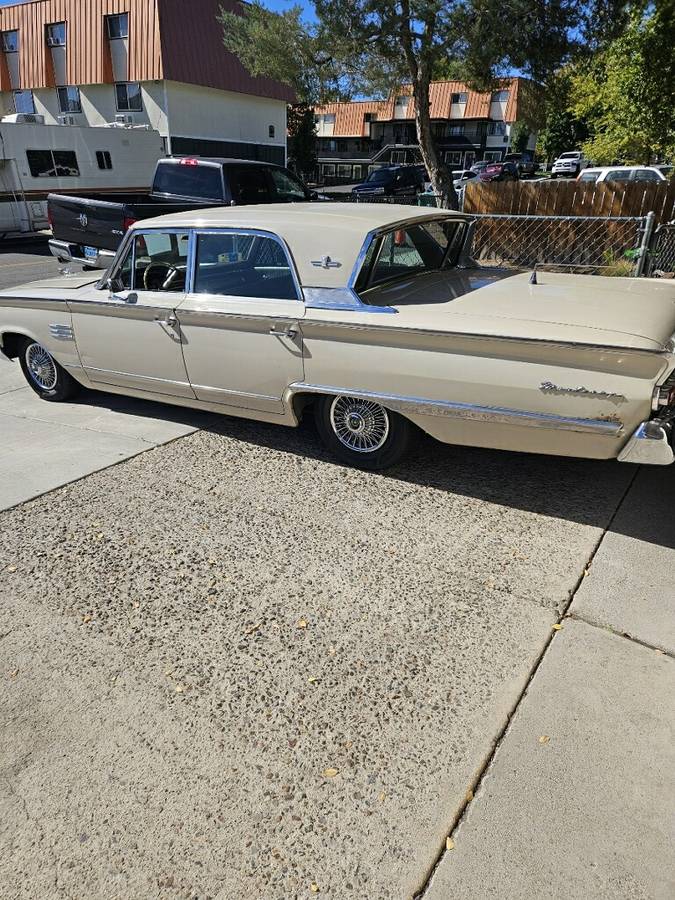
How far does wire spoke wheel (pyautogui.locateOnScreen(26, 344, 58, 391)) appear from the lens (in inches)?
220

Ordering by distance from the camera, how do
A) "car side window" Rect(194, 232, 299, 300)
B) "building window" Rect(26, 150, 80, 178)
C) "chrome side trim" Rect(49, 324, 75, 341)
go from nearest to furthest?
"car side window" Rect(194, 232, 299, 300)
"chrome side trim" Rect(49, 324, 75, 341)
"building window" Rect(26, 150, 80, 178)

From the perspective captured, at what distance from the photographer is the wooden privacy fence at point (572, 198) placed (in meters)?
10.2

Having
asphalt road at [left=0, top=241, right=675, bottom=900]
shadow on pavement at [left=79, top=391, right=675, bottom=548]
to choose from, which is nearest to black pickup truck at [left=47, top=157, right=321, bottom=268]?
shadow on pavement at [left=79, top=391, right=675, bottom=548]

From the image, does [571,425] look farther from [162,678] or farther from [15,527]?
[15,527]

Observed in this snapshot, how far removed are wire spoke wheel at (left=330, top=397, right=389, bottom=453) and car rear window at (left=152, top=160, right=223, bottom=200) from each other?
8.00 m

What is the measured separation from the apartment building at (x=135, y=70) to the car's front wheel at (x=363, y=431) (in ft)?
92.1

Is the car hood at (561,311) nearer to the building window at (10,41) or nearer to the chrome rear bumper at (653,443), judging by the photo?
the chrome rear bumper at (653,443)

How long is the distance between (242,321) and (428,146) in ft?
37.8

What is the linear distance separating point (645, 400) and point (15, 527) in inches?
140

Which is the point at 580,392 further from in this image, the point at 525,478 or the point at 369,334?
the point at 369,334

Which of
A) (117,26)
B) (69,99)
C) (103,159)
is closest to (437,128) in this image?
(117,26)

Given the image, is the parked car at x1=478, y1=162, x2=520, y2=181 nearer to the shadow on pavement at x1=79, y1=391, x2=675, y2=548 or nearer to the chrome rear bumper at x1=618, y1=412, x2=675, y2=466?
the shadow on pavement at x1=79, y1=391, x2=675, y2=548

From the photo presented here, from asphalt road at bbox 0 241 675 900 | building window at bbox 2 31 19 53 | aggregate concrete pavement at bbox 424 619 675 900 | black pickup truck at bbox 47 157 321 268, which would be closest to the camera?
aggregate concrete pavement at bbox 424 619 675 900

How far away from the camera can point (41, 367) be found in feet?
18.6
